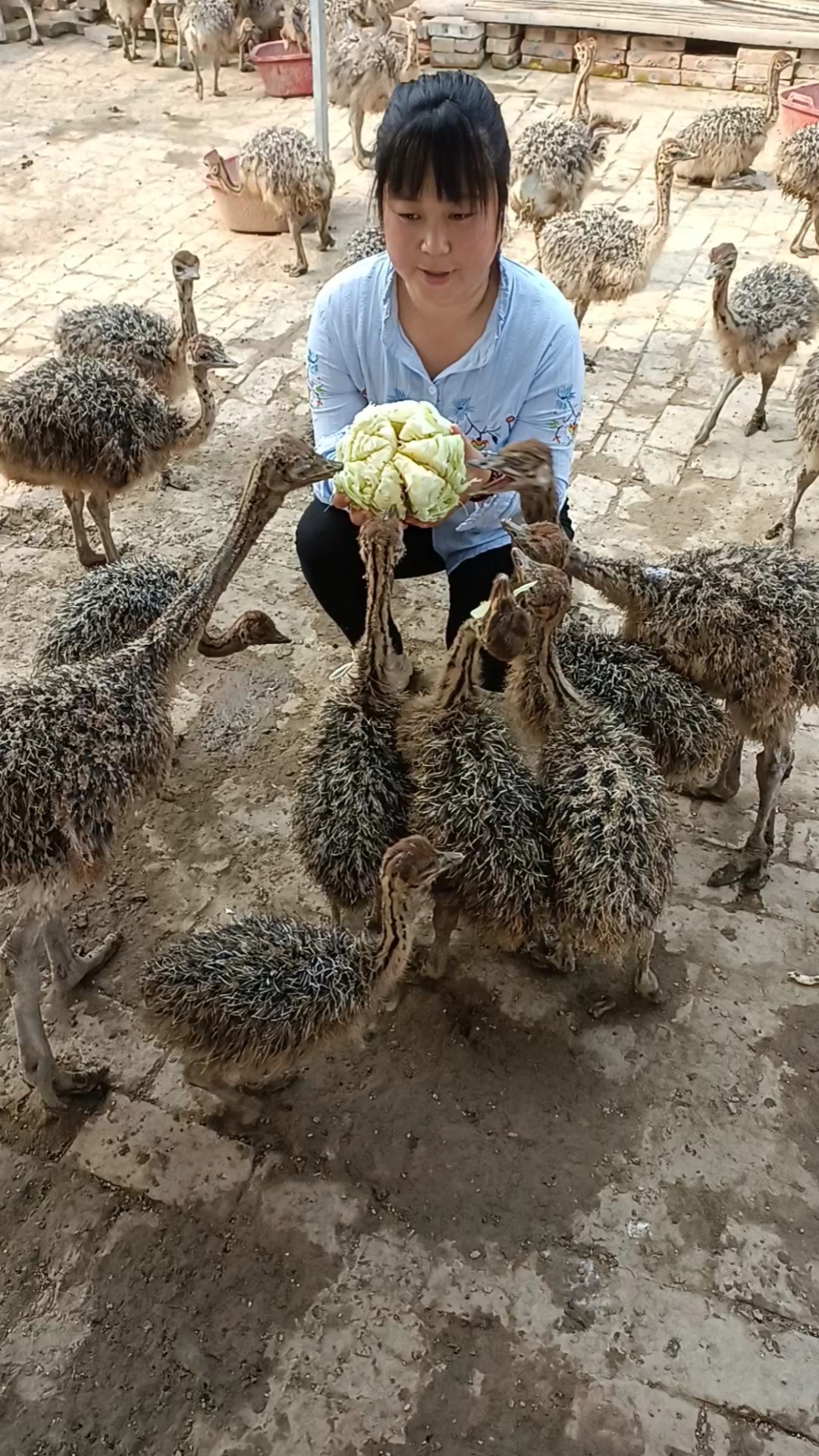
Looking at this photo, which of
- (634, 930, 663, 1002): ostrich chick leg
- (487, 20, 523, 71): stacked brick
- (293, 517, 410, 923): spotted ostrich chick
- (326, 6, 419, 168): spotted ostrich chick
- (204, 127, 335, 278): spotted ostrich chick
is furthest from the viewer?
(487, 20, 523, 71): stacked brick

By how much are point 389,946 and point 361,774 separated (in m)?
0.55


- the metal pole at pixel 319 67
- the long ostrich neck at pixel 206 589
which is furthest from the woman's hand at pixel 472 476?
the metal pole at pixel 319 67

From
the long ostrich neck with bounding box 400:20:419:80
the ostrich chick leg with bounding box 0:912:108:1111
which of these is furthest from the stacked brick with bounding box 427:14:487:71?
the ostrich chick leg with bounding box 0:912:108:1111

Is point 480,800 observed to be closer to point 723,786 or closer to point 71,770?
point 71,770

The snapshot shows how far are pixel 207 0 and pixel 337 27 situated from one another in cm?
127

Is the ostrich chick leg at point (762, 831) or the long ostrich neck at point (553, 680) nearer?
the long ostrich neck at point (553, 680)

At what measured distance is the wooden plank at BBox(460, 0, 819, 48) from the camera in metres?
9.99

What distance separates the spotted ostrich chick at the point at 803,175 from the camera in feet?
23.8

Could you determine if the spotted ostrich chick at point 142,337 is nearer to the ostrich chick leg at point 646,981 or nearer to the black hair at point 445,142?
the black hair at point 445,142

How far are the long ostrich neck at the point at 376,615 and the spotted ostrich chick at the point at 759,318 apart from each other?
10.7 feet

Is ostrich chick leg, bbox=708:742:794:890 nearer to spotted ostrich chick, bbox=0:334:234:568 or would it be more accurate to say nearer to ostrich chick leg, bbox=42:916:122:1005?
ostrich chick leg, bbox=42:916:122:1005

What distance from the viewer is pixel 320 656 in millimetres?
4602

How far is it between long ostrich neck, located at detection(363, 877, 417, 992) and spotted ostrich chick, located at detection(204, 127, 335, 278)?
19.6 ft

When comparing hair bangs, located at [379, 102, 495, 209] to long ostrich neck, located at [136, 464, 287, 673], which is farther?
long ostrich neck, located at [136, 464, 287, 673]
